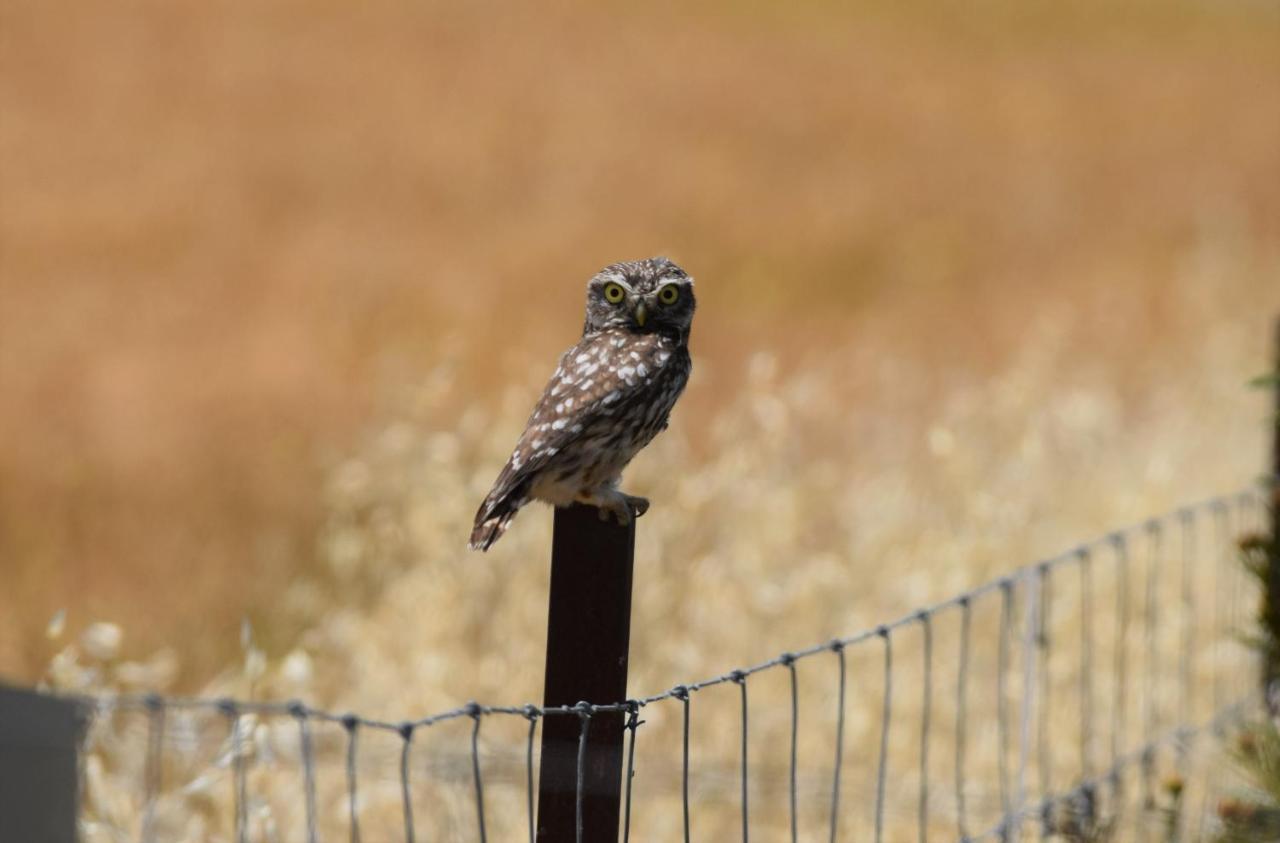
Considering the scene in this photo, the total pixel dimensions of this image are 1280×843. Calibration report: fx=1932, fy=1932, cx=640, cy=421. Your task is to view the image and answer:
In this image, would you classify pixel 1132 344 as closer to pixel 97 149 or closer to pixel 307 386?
pixel 307 386

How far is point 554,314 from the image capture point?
11.7 metres

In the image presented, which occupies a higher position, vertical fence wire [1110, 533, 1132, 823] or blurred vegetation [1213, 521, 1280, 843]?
vertical fence wire [1110, 533, 1132, 823]

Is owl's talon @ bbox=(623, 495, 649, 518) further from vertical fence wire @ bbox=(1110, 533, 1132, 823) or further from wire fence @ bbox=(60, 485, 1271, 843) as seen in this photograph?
vertical fence wire @ bbox=(1110, 533, 1132, 823)

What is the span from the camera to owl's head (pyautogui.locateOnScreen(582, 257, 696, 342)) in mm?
4242

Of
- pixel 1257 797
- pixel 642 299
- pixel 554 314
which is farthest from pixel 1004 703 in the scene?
pixel 554 314

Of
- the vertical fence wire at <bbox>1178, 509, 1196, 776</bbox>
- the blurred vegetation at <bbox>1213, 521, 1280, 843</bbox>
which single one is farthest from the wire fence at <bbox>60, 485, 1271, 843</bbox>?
the blurred vegetation at <bbox>1213, 521, 1280, 843</bbox>

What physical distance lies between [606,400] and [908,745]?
2.25 m

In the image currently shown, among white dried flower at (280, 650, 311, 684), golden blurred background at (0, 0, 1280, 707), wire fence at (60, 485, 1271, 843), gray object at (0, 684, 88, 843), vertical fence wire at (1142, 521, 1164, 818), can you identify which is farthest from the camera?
golden blurred background at (0, 0, 1280, 707)

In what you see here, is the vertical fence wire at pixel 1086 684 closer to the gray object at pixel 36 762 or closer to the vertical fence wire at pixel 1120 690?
the vertical fence wire at pixel 1120 690

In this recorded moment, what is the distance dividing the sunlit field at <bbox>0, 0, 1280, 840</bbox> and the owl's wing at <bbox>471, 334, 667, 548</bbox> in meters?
0.58

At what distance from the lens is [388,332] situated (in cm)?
1139

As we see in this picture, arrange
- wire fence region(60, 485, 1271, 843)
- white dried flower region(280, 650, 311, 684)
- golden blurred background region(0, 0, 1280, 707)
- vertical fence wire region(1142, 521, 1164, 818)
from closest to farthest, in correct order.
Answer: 1. white dried flower region(280, 650, 311, 684)
2. wire fence region(60, 485, 1271, 843)
3. vertical fence wire region(1142, 521, 1164, 818)
4. golden blurred background region(0, 0, 1280, 707)

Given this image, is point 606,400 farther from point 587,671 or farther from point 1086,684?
point 1086,684

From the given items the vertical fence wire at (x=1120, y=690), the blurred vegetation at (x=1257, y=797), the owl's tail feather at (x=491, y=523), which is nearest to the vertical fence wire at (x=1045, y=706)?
the vertical fence wire at (x=1120, y=690)
